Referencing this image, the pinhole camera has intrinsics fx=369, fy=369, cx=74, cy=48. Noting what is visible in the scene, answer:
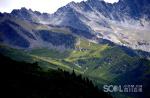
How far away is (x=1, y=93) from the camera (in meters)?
174

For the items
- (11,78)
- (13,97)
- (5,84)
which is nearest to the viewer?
(13,97)

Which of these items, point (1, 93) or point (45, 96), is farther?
point (45, 96)

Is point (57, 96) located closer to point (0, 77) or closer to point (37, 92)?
point (37, 92)

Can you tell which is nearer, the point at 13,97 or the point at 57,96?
the point at 13,97

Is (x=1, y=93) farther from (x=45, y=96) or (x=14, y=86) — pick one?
(x=45, y=96)

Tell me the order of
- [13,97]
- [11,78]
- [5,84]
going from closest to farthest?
[13,97] < [5,84] < [11,78]

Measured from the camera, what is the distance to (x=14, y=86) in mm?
187375

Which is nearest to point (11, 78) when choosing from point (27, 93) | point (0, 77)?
point (0, 77)

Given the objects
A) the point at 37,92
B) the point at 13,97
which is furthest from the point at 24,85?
the point at 13,97

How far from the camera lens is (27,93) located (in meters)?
184

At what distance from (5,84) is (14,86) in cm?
465

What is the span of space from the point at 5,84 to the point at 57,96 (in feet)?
95.7

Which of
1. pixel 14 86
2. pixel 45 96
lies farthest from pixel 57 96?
pixel 14 86

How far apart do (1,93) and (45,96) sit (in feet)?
87.1
